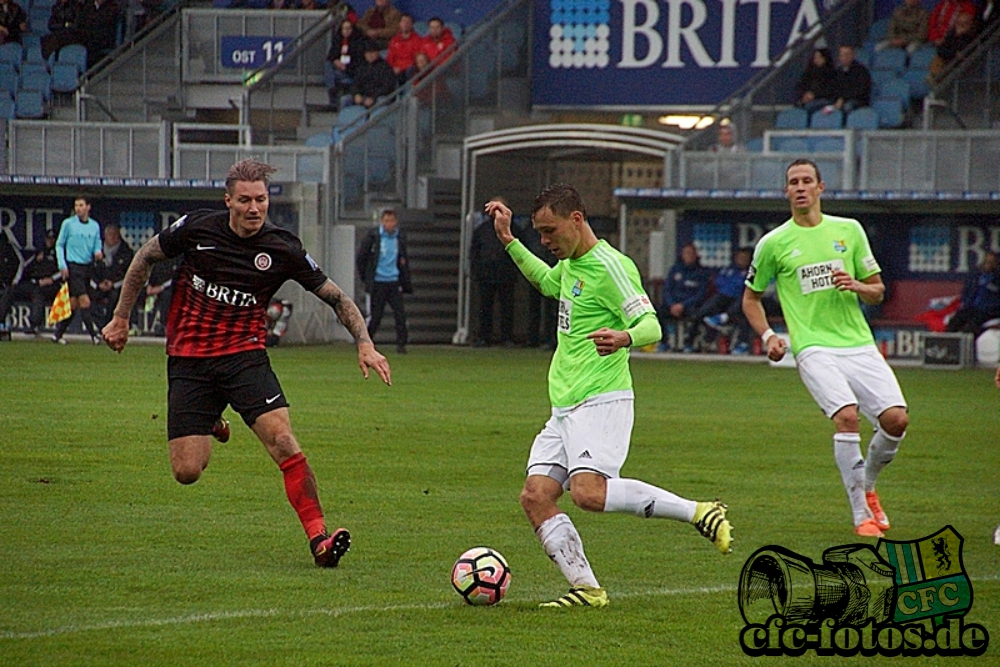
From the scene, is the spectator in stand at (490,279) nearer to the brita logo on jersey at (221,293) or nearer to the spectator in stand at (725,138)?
the spectator in stand at (725,138)

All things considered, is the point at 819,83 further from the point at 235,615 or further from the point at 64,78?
the point at 235,615

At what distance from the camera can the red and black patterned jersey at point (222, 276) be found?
819 cm

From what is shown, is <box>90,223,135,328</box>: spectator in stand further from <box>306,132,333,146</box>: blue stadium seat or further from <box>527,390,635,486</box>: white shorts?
<box>527,390,635,486</box>: white shorts

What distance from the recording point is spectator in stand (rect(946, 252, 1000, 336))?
23.0 meters

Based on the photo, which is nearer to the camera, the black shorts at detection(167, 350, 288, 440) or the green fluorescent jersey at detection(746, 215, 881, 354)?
the black shorts at detection(167, 350, 288, 440)

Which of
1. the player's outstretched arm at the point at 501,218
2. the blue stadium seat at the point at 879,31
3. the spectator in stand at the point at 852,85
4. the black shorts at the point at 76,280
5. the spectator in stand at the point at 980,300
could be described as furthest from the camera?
the blue stadium seat at the point at 879,31

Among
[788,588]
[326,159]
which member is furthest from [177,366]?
[326,159]

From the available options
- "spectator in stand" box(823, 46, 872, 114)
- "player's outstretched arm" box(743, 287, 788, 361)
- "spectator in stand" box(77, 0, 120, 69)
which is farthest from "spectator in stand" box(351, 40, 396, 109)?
"player's outstretched arm" box(743, 287, 788, 361)

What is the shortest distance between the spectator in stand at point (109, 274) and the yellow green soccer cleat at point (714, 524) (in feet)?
64.0

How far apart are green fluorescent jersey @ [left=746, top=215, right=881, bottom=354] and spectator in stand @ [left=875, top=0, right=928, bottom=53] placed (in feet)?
57.0

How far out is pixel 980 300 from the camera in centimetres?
2309

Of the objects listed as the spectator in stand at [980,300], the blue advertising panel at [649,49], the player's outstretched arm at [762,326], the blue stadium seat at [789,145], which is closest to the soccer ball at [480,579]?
the player's outstretched arm at [762,326]

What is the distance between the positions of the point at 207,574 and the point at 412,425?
7.00 metres

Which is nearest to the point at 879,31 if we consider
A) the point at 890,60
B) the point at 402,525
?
the point at 890,60
